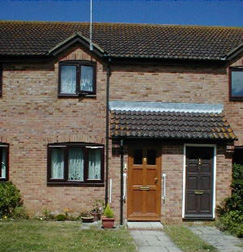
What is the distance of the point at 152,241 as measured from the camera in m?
9.76

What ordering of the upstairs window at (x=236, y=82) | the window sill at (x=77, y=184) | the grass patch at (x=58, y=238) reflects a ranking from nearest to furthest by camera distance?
the grass patch at (x=58, y=238) < the window sill at (x=77, y=184) < the upstairs window at (x=236, y=82)

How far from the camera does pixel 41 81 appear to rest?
1291 cm

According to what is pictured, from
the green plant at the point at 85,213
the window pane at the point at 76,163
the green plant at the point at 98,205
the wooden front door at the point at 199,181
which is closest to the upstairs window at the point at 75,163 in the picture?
the window pane at the point at 76,163

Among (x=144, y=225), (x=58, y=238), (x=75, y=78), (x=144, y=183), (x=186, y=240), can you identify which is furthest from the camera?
(x=75, y=78)

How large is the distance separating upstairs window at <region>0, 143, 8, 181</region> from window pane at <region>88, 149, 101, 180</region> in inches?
123

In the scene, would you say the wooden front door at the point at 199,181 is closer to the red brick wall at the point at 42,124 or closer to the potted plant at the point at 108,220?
the potted plant at the point at 108,220

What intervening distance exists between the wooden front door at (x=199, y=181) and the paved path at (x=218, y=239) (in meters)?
0.72

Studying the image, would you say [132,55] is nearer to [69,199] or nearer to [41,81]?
[41,81]

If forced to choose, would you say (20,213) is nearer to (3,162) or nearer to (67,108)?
(3,162)

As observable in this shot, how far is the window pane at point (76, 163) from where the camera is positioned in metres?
12.8

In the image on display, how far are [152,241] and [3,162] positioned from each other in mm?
6467

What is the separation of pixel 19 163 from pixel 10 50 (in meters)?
4.31

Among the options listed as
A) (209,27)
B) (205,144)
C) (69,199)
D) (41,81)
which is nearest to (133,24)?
(209,27)

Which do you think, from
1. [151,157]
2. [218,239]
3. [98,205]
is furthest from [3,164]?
[218,239]
